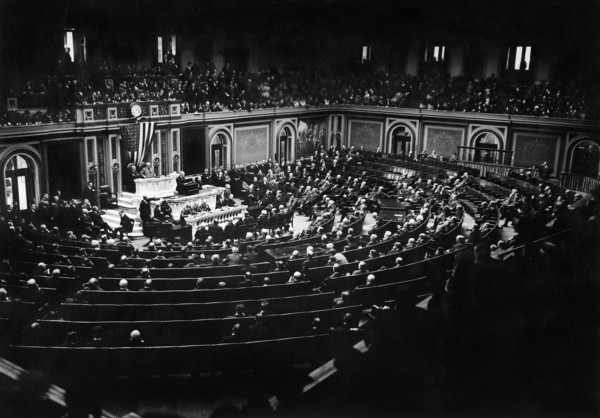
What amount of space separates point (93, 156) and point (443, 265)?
19625mm

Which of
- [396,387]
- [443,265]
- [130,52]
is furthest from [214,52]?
[396,387]

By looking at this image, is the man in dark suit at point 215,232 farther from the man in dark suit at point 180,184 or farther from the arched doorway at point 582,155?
the arched doorway at point 582,155

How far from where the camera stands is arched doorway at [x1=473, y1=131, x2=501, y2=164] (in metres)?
36.4

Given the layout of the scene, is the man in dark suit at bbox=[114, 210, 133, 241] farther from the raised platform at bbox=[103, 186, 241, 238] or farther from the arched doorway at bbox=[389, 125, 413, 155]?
the arched doorway at bbox=[389, 125, 413, 155]

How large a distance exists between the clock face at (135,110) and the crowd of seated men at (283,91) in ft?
1.31

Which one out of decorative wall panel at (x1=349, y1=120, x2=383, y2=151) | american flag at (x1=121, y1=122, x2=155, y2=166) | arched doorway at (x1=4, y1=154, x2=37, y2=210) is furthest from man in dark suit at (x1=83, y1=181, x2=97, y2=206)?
decorative wall panel at (x1=349, y1=120, x2=383, y2=151)

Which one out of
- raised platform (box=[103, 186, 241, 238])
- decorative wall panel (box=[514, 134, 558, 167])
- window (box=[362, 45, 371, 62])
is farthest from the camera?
window (box=[362, 45, 371, 62])

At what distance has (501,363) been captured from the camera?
12.0m

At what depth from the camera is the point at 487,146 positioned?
37312 mm

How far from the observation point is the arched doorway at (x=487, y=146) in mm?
36438

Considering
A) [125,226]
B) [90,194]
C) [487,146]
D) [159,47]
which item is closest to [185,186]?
[90,194]

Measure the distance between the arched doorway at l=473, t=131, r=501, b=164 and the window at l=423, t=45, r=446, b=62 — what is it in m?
6.71

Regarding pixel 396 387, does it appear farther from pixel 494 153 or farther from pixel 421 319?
pixel 494 153

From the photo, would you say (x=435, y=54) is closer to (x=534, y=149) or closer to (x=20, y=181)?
(x=534, y=149)
